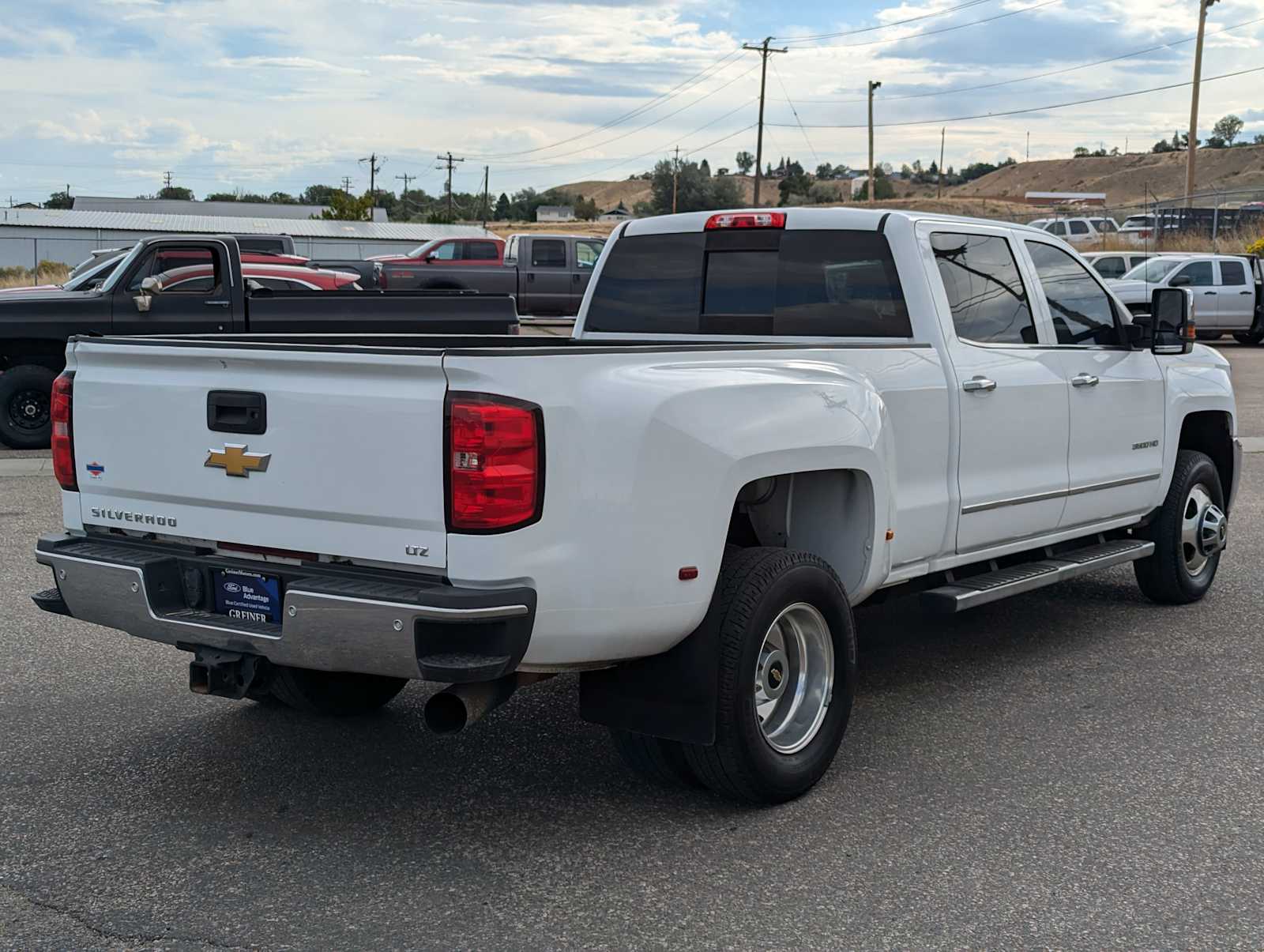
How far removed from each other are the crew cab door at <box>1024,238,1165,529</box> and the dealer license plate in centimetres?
375

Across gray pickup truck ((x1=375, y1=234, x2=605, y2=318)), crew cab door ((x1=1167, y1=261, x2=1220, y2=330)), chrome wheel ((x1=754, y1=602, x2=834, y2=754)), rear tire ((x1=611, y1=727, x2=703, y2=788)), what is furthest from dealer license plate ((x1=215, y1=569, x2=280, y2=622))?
crew cab door ((x1=1167, y1=261, x2=1220, y2=330))

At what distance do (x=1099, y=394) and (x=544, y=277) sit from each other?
22.4m

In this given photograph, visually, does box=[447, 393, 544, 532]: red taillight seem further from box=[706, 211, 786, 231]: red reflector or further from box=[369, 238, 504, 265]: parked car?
box=[369, 238, 504, 265]: parked car

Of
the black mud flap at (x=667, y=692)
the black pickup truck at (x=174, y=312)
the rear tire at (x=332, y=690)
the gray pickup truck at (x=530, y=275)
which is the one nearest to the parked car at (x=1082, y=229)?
the gray pickup truck at (x=530, y=275)

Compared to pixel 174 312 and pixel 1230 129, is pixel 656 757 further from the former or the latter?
pixel 1230 129

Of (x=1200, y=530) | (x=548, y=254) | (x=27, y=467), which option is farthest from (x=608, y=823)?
(x=548, y=254)

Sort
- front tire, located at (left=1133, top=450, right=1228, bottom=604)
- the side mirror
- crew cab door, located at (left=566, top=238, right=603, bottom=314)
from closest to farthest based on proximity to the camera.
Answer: the side mirror, front tire, located at (left=1133, top=450, right=1228, bottom=604), crew cab door, located at (left=566, top=238, right=603, bottom=314)

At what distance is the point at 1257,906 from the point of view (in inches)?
152

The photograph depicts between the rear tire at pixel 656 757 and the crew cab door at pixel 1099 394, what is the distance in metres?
2.67

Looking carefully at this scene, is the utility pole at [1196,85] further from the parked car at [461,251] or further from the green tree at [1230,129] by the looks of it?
the green tree at [1230,129]

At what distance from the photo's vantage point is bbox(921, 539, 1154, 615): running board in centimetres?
552

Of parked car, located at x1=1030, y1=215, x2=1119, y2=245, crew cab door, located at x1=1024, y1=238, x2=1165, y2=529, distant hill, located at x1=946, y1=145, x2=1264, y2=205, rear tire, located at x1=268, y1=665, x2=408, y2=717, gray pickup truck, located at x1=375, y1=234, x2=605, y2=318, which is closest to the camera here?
rear tire, located at x1=268, y1=665, x2=408, y2=717

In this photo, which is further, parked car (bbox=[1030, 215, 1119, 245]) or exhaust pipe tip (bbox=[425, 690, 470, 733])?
parked car (bbox=[1030, 215, 1119, 245])

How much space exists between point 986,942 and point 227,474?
2.55 m
